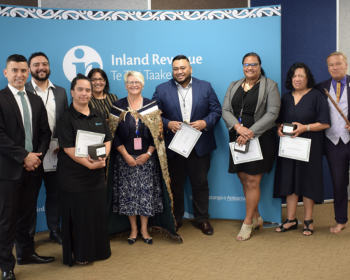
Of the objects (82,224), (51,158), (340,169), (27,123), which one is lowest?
(82,224)

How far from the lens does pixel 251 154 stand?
3182 mm

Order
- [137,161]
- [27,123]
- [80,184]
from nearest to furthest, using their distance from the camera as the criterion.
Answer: [27,123], [80,184], [137,161]

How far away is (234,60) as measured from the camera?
3.61 meters

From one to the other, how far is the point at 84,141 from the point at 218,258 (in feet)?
5.14

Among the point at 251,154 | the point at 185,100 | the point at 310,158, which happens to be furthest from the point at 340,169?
the point at 185,100

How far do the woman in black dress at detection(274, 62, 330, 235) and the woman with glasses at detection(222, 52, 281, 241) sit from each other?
190 millimetres

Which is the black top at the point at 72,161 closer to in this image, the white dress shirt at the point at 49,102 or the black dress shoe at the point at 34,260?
the white dress shirt at the point at 49,102

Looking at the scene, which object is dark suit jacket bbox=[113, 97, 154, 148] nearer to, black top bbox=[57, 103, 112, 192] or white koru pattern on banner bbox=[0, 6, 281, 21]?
black top bbox=[57, 103, 112, 192]

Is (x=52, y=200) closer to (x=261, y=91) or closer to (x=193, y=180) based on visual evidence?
(x=193, y=180)

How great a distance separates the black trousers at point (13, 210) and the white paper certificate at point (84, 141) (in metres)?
0.45

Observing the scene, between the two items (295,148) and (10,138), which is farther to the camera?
(295,148)

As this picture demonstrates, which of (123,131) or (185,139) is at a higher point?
(123,131)

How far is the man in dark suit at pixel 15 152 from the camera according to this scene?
7.92 ft

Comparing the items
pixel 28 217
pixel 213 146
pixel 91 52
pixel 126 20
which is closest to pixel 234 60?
pixel 213 146
